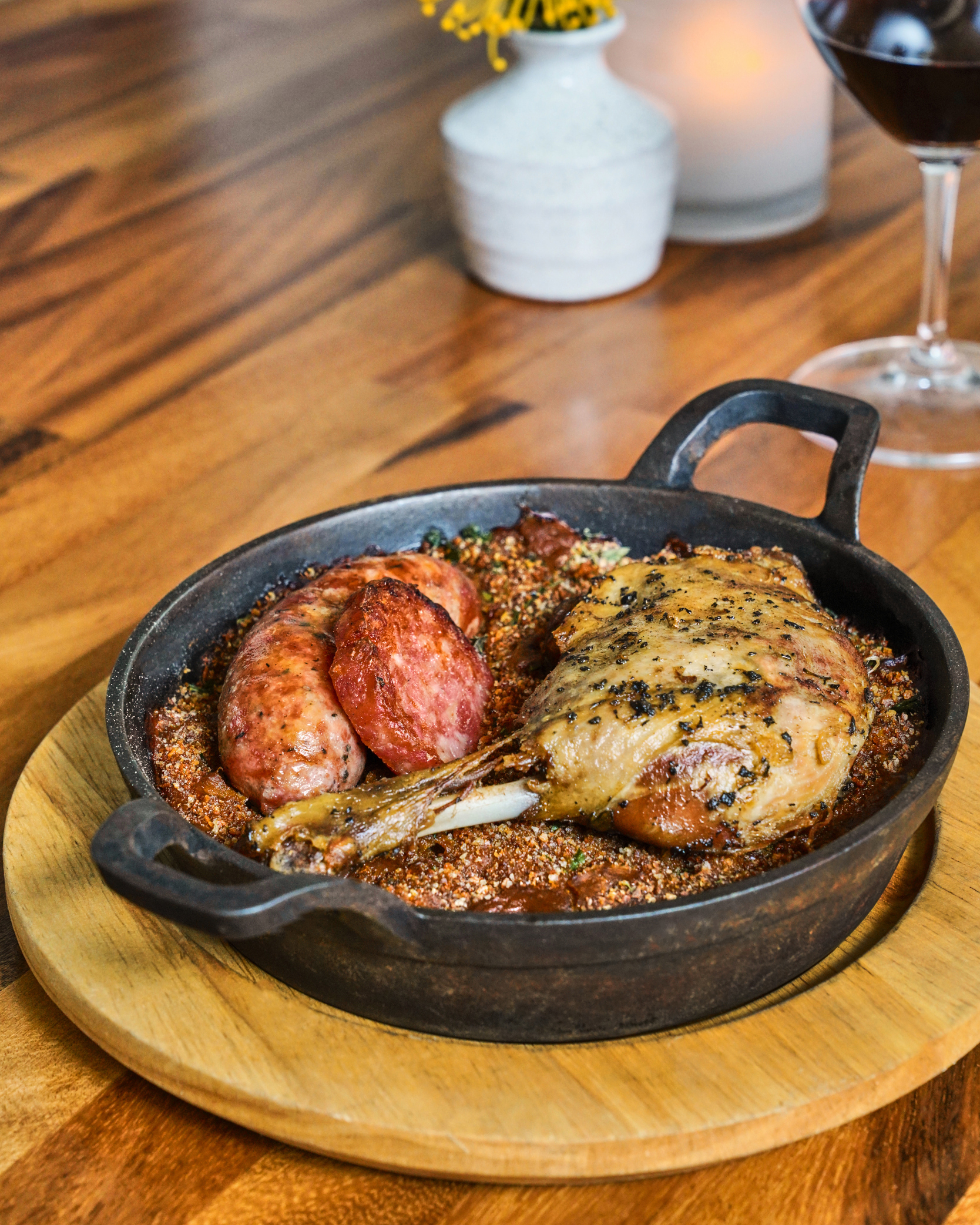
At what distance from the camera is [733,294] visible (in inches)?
106

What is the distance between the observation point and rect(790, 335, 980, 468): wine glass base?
7.14ft

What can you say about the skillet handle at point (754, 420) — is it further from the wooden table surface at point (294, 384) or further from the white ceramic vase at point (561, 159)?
the white ceramic vase at point (561, 159)

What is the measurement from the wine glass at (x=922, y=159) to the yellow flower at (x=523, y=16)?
0.57 meters

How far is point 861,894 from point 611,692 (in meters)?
0.27

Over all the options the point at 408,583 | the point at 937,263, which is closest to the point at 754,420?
the point at 408,583

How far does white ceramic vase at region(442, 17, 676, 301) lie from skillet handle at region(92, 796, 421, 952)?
177 cm

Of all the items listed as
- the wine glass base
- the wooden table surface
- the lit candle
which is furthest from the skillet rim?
the lit candle

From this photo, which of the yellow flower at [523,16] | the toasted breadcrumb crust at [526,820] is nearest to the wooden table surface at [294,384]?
the toasted breadcrumb crust at [526,820]

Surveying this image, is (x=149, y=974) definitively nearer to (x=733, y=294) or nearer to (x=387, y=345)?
(x=387, y=345)

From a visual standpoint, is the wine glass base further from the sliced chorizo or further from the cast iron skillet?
the sliced chorizo

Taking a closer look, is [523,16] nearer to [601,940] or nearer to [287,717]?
[287,717]

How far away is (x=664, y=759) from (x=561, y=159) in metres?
1.61

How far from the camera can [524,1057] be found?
106 centimetres

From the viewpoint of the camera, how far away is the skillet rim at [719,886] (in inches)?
38.6
